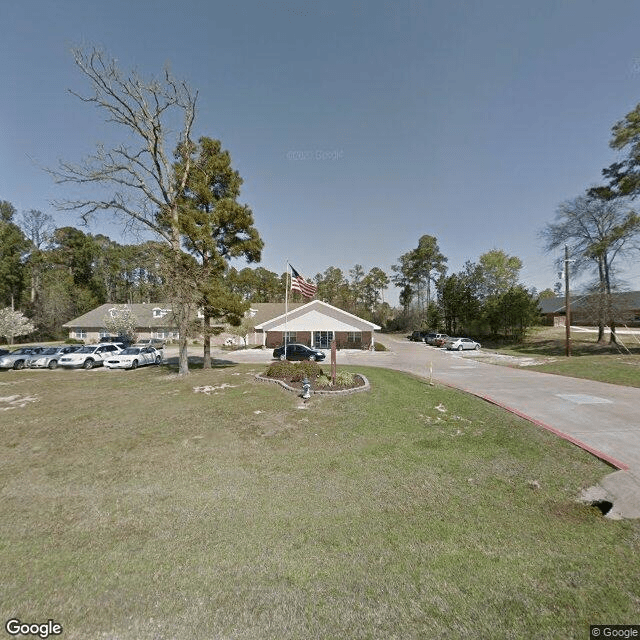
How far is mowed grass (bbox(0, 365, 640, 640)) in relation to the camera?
297 centimetres

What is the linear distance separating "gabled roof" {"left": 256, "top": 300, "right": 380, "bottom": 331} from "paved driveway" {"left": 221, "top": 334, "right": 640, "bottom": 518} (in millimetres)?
16636

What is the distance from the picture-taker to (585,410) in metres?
9.87

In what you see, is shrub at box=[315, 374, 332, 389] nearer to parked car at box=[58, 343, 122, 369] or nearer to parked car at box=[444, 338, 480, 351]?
parked car at box=[58, 343, 122, 369]

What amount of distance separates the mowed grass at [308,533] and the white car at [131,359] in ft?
42.3

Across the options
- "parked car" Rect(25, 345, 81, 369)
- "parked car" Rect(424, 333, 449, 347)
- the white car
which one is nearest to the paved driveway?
the white car

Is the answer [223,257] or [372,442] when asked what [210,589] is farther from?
[223,257]

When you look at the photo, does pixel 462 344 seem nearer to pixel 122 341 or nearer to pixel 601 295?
pixel 601 295

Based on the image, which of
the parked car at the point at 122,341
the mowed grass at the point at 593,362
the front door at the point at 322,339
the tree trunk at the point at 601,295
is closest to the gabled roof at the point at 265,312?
the front door at the point at 322,339

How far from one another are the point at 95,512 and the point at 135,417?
4972 millimetres

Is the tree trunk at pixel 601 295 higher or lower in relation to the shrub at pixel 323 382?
higher

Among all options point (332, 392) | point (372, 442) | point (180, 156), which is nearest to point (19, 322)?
point (180, 156)

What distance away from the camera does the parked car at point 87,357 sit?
21125 millimetres

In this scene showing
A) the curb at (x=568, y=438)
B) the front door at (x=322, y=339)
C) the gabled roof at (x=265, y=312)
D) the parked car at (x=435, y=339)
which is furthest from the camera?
the gabled roof at (x=265, y=312)

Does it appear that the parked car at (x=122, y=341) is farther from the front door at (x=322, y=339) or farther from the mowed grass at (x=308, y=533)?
the mowed grass at (x=308, y=533)
